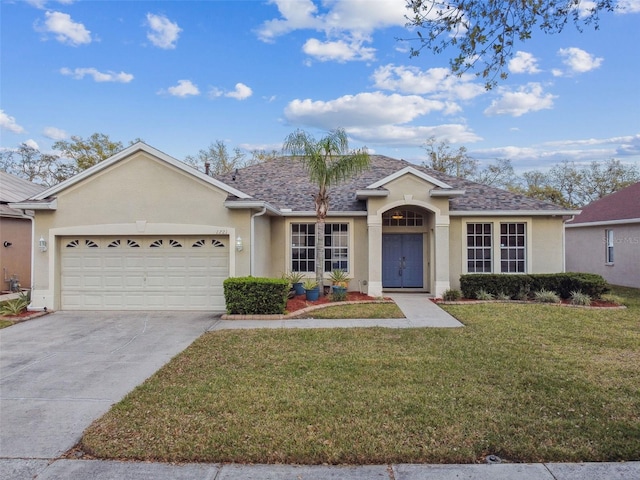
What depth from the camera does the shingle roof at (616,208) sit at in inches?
691

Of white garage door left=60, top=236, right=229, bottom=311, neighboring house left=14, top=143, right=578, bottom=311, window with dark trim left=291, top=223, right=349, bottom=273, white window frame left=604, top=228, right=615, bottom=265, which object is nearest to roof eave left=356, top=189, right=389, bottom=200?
neighboring house left=14, top=143, right=578, bottom=311

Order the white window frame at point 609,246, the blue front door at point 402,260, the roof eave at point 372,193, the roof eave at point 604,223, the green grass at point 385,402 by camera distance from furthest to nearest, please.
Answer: the white window frame at point 609,246 < the roof eave at point 604,223 < the blue front door at point 402,260 < the roof eave at point 372,193 < the green grass at point 385,402

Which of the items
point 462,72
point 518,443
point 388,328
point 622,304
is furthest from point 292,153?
point 622,304

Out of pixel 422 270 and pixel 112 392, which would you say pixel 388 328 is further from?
pixel 422 270

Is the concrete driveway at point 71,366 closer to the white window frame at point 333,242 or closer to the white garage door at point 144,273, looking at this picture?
Answer: the white garage door at point 144,273

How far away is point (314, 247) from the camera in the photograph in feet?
47.8

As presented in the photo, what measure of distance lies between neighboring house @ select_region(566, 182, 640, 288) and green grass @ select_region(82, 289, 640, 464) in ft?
37.7

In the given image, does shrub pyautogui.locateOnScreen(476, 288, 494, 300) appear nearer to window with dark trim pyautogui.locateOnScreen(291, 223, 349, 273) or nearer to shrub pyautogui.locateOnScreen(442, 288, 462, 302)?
shrub pyautogui.locateOnScreen(442, 288, 462, 302)

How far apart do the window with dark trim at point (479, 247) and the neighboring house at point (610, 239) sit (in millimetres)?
7252

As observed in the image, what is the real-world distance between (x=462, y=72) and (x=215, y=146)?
32067 mm

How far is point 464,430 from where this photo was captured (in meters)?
4.21

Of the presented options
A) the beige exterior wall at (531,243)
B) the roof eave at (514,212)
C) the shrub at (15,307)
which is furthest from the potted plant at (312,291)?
the shrub at (15,307)

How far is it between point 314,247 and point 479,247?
5955 millimetres

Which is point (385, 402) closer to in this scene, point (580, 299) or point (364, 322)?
point (364, 322)
